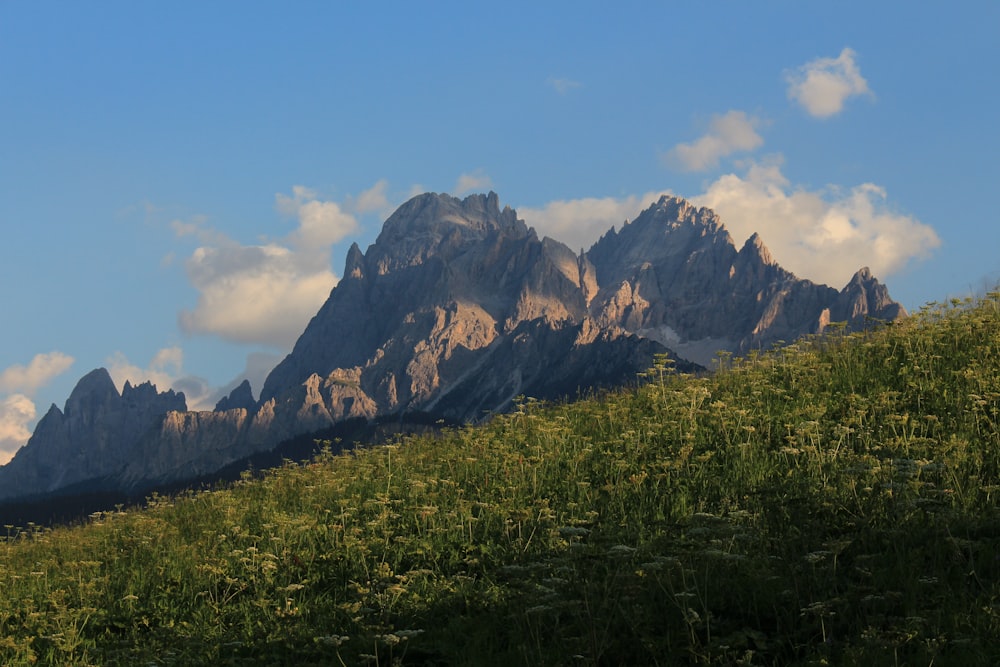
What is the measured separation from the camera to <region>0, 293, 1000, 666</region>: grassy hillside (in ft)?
29.3

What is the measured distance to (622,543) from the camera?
11.7 m

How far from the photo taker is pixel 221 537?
1462 centimetres

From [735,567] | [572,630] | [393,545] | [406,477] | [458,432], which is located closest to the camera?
[572,630]

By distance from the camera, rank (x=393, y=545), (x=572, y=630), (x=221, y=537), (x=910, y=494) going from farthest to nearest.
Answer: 1. (x=221, y=537)
2. (x=393, y=545)
3. (x=910, y=494)
4. (x=572, y=630)

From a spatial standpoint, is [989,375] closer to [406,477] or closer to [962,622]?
[962,622]

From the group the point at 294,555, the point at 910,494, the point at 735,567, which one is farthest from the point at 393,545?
the point at 910,494

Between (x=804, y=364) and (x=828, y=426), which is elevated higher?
(x=804, y=364)

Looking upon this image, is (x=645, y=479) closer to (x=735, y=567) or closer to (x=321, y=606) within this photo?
(x=735, y=567)

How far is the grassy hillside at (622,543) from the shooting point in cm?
894

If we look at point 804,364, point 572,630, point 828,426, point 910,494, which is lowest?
point 572,630

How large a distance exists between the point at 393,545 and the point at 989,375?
10.4 m

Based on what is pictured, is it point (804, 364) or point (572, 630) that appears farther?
point (804, 364)

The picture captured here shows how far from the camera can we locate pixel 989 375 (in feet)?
50.5

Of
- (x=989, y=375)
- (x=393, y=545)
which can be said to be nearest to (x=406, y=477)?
(x=393, y=545)
